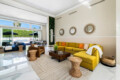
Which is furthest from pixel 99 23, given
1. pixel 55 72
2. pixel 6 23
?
pixel 6 23

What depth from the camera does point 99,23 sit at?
10.5 ft

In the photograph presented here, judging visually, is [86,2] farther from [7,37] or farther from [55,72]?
[7,37]

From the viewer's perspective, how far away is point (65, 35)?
5.16 meters

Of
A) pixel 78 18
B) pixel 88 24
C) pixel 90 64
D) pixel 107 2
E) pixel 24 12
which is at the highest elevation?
pixel 24 12

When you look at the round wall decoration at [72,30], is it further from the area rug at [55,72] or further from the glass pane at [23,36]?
the glass pane at [23,36]

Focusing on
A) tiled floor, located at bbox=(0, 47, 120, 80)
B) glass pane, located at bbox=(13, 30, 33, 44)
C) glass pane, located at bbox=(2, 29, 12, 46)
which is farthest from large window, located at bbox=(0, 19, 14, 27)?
tiled floor, located at bbox=(0, 47, 120, 80)

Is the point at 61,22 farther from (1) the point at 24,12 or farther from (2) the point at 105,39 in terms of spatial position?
(2) the point at 105,39

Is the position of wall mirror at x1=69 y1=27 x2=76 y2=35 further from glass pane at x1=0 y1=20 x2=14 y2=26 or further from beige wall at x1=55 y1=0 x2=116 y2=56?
glass pane at x1=0 y1=20 x2=14 y2=26

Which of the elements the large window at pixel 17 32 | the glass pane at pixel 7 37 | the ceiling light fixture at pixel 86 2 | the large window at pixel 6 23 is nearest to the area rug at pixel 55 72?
the ceiling light fixture at pixel 86 2

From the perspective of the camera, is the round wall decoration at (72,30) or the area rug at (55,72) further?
the round wall decoration at (72,30)

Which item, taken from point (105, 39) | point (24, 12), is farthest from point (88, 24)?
point (24, 12)

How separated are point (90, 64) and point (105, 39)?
1988 millimetres

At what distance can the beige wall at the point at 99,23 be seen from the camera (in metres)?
2.80

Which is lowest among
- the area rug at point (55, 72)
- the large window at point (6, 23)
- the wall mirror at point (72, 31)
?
the area rug at point (55, 72)
